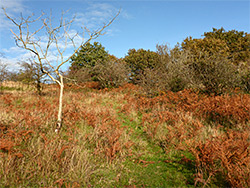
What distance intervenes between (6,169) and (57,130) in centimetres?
190

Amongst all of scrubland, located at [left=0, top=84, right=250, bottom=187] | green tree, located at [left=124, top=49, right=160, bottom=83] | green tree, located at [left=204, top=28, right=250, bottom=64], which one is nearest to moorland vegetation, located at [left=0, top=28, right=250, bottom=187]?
scrubland, located at [left=0, top=84, right=250, bottom=187]

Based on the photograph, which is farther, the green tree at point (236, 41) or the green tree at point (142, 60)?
the green tree at point (236, 41)

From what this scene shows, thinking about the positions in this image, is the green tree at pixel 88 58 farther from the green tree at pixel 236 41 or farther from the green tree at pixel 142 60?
the green tree at pixel 236 41

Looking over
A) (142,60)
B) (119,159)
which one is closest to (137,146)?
(119,159)

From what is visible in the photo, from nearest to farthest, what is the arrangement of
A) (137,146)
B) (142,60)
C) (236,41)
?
(137,146)
(142,60)
(236,41)

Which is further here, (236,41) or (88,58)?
(236,41)

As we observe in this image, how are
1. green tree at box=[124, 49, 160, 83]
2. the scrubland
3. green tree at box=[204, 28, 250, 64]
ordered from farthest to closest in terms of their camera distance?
green tree at box=[204, 28, 250, 64] < green tree at box=[124, 49, 160, 83] < the scrubland

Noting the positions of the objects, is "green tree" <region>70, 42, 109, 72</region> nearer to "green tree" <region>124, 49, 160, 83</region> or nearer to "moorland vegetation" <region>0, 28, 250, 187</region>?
"green tree" <region>124, 49, 160, 83</region>

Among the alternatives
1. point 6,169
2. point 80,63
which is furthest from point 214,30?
point 6,169


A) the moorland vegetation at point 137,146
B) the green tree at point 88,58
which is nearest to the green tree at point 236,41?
the green tree at point 88,58

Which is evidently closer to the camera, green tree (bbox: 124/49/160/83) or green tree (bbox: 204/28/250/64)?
green tree (bbox: 124/49/160/83)

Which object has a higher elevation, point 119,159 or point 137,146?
point 137,146

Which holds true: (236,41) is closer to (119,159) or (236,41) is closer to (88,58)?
(88,58)

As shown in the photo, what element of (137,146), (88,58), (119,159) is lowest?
(119,159)
